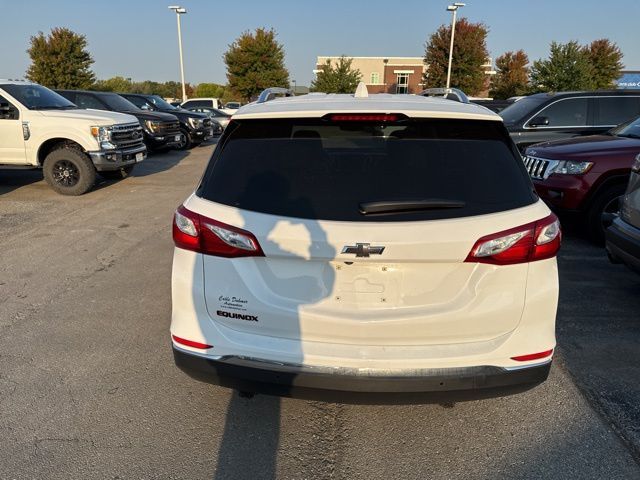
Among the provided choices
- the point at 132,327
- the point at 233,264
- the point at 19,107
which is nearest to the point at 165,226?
the point at 132,327

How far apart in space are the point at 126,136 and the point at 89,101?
4565 millimetres

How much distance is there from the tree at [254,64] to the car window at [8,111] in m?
30.6

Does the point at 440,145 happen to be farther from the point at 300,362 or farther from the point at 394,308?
the point at 300,362

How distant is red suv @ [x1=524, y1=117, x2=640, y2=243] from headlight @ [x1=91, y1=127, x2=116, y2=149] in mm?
7416

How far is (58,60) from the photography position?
1248 inches

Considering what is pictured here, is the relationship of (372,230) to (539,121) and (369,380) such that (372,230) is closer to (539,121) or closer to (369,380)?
(369,380)

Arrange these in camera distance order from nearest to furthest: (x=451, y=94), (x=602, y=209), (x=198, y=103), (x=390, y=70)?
(x=602, y=209), (x=451, y=94), (x=198, y=103), (x=390, y=70)

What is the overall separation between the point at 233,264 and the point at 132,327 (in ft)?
6.69

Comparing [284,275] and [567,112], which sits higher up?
[567,112]

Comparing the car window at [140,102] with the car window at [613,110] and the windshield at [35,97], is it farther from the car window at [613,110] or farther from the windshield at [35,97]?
the car window at [613,110]

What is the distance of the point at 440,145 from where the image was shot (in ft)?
7.41

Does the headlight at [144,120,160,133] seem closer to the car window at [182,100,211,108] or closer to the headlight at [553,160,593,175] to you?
the headlight at [553,160,593,175]

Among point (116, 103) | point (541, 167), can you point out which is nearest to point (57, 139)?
point (116, 103)

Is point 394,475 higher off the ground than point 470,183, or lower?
lower
